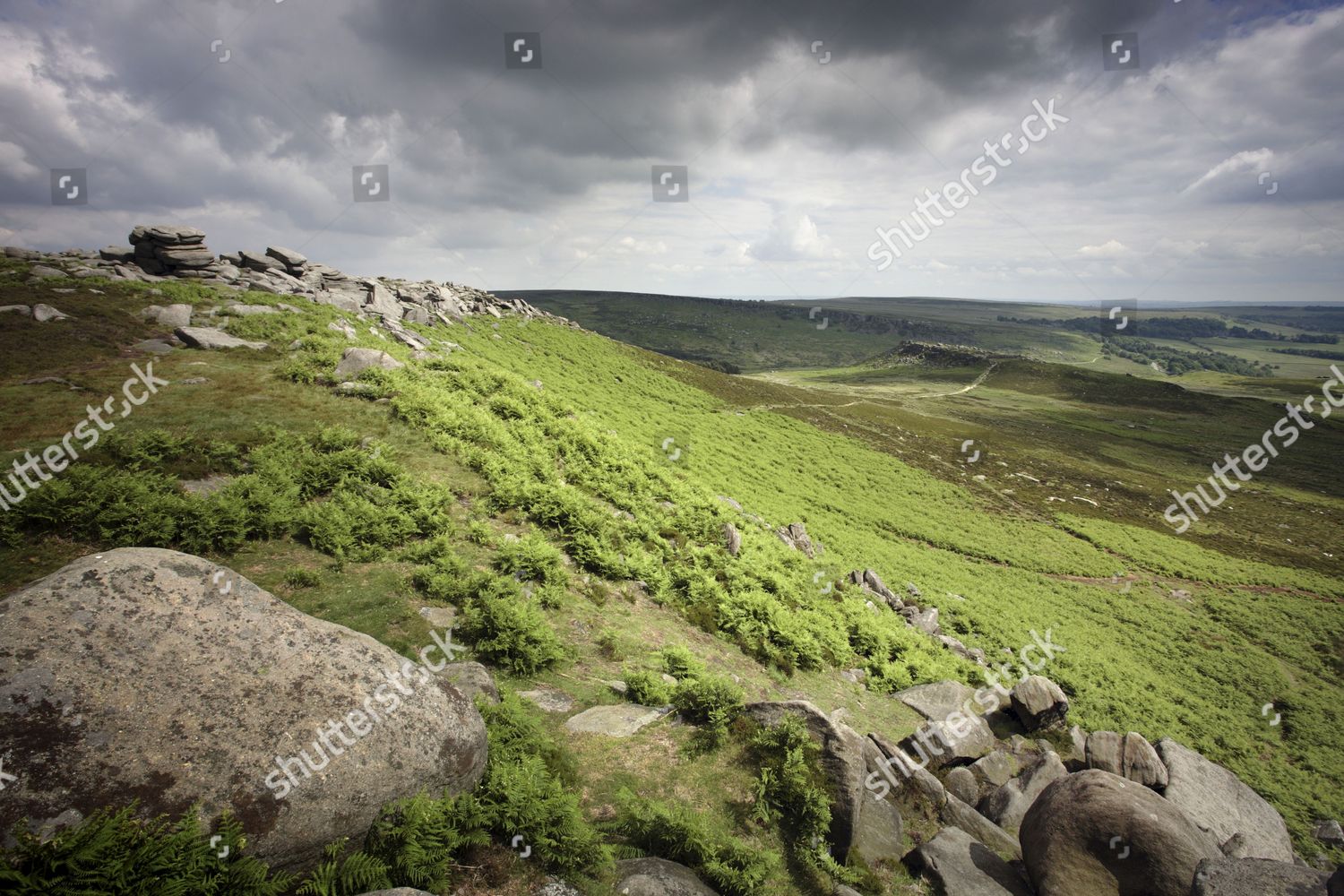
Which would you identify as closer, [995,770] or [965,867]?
[965,867]

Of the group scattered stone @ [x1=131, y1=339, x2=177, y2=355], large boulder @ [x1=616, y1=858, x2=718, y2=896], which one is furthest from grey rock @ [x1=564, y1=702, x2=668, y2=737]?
scattered stone @ [x1=131, y1=339, x2=177, y2=355]

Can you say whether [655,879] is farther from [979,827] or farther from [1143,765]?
[1143,765]

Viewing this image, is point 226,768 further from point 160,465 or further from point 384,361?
point 384,361

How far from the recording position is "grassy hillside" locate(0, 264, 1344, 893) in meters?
11.1

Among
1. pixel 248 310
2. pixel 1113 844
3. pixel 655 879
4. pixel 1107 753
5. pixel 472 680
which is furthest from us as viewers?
pixel 248 310

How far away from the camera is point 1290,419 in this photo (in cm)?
11819

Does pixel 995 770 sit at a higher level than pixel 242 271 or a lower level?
lower

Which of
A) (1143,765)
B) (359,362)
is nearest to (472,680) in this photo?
(1143,765)

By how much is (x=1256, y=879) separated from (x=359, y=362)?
30049 millimetres

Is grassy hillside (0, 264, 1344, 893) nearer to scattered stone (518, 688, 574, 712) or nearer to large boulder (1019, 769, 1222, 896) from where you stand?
scattered stone (518, 688, 574, 712)

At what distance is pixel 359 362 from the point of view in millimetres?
23609

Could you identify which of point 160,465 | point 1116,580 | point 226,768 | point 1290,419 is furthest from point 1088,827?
point 1290,419

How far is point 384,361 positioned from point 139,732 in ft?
71.8

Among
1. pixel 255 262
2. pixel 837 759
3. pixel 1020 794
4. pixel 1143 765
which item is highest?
pixel 255 262
